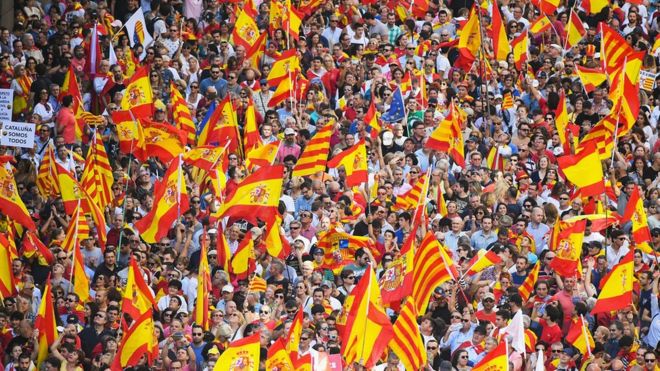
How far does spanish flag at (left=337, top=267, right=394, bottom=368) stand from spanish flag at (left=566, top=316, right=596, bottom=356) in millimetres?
2443

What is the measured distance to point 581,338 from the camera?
881 inches

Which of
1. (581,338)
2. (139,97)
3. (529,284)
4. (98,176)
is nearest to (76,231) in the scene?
(98,176)

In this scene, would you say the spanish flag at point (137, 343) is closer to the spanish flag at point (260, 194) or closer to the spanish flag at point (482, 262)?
the spanish flag at point (260, 194)

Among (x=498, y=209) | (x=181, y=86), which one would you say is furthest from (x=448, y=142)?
(x=181, y=86)

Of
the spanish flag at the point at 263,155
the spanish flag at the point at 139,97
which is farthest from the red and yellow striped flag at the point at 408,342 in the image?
the spanish flag at the point at 139,97

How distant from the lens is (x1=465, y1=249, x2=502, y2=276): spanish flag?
75.8ft

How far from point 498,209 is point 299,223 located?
224 centimetres

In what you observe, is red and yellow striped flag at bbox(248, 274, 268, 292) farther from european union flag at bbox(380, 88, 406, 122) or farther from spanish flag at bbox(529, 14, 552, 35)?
spanish flag at bbox(529, 14, 552, 35)

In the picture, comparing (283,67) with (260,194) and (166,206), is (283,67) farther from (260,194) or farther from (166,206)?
(260,194)

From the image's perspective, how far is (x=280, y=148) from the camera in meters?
26.8

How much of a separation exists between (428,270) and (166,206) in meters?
3.46

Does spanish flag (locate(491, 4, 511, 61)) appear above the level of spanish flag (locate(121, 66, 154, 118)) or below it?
below

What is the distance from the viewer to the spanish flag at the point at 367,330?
68.1ft

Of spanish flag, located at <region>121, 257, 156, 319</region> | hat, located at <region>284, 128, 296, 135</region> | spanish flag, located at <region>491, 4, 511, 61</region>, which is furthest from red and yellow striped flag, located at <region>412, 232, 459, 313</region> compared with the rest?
spanish flag, located at <region>491, 4, 511, 61</region>
